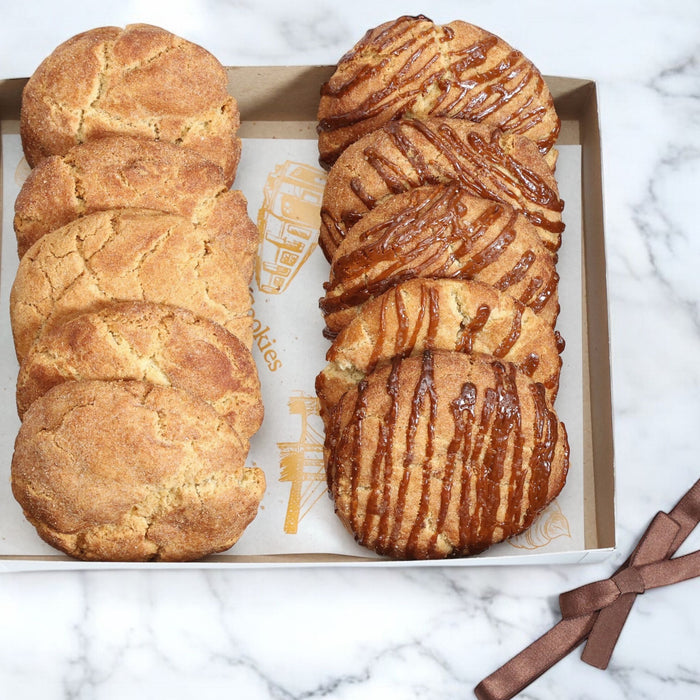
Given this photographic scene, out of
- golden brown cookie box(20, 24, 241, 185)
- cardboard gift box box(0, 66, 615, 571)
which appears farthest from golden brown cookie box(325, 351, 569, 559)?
golden brown cookie box(20, 24, 241, 185)

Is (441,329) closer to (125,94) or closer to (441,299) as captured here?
(441,299)

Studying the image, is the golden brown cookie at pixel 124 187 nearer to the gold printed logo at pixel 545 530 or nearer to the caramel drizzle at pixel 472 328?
the caramel drizzle at pixel 472 328

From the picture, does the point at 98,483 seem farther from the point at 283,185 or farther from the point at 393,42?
the point at 393,42

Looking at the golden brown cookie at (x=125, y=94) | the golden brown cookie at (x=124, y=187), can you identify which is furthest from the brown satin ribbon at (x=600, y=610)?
the golden brown cookie at (x=125, y=94)

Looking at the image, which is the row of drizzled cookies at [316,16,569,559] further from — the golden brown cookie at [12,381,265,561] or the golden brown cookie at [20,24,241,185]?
the golden brown cookie at [20,24,241,185]

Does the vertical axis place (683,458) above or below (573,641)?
above

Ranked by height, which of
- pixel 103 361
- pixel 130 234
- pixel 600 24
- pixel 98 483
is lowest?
pixel 98 483

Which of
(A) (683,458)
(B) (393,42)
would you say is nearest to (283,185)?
(B) (393,42)
